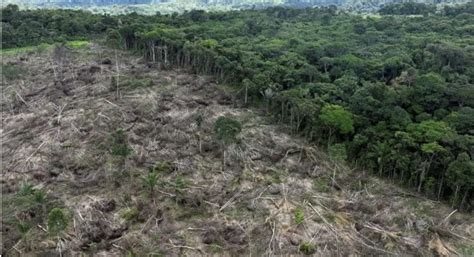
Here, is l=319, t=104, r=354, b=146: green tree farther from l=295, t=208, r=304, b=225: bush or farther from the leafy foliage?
l=295, t=208, r=304, b=225: bush

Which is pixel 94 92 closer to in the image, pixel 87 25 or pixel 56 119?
pixel 56 119

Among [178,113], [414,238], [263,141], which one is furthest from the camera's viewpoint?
[178,113]

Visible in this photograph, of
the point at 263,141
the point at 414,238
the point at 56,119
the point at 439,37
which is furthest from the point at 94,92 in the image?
the point at 439,37

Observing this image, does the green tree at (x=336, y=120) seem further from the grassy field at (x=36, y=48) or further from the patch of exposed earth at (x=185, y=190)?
the grassy field at (x=36, y=48)

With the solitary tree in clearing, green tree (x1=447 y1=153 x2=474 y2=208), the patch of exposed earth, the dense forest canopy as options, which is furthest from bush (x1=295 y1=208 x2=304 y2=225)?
green tree (x1=447 y1=153 x2=474 y2=208)

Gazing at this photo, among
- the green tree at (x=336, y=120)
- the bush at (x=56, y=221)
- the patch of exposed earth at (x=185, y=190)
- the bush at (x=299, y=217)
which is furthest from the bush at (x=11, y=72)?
the bush at (x=299, y=217)

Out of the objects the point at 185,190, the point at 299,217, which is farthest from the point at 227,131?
the point at 299,217

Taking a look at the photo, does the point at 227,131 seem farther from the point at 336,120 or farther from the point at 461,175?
the point at 461,175
